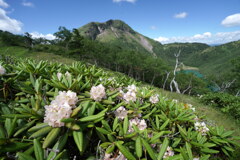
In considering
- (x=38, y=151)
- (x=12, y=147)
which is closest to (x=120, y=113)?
(x=38, y=151)

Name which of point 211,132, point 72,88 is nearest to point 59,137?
point 72,88

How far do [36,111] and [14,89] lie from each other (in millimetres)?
782

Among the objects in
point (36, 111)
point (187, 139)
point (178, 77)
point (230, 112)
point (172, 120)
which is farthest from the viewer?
point (178, 77)

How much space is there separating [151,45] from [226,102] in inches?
6893

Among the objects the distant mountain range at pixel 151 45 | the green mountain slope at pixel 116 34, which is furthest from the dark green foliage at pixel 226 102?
the green mountain slope at pixel 116 34

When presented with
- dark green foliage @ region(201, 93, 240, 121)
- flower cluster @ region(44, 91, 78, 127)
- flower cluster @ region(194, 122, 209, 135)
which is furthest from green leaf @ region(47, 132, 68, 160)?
dark green foliage @ region(201, 93, 240, 121)

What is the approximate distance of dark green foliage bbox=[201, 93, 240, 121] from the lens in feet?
20.9

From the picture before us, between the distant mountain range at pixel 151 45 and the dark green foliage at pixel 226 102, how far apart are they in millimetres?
127601

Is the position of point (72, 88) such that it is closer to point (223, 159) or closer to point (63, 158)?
point (63, 158)

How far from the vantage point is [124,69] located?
1811 inches

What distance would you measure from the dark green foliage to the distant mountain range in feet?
419

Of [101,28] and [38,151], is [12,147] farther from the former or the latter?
[101,28]

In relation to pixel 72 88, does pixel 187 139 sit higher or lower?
lower

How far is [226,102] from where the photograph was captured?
7.46 metres
